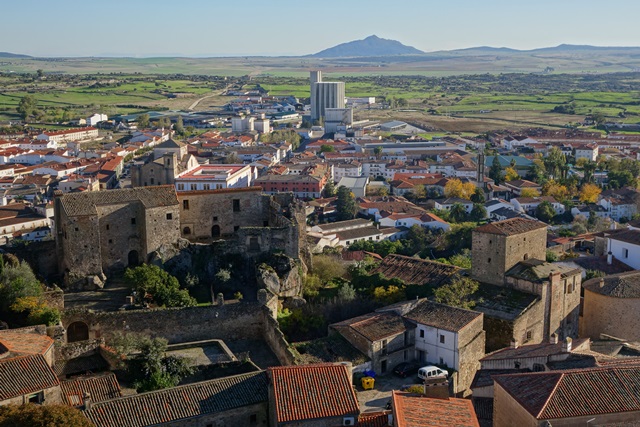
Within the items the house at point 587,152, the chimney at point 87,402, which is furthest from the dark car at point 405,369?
the house at point 587,152

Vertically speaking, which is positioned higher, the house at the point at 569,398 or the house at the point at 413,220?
the house at the point at 569,398

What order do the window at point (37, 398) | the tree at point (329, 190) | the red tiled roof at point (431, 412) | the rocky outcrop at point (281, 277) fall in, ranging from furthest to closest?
the tree at point (329, 190) → the rocky outcrop at point (281, 277) → the window at point (37, 398) → the red tiled roof at point (431, 412)

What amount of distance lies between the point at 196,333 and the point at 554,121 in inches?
4888

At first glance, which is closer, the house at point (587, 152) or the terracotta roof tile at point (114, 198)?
the terracotta roof tile at point (114, 198)

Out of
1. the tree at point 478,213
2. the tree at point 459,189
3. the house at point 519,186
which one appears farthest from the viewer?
the house at point 519,186

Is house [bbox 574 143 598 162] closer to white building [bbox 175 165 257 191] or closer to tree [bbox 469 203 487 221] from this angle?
tree [bbox 469 203 487 221]

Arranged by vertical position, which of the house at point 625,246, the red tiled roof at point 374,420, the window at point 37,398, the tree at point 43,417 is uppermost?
the tree at point 43,417

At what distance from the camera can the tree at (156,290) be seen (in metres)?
26.4

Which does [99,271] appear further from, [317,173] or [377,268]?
[317,173]

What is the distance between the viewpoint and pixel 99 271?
28.3 meters

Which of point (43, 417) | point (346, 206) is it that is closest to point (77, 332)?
point (43, 417)

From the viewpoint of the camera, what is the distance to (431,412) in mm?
16812

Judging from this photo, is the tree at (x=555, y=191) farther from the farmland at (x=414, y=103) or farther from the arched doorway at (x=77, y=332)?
the farmland at (x=414, y=103)

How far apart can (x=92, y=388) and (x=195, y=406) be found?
340 centimetres
